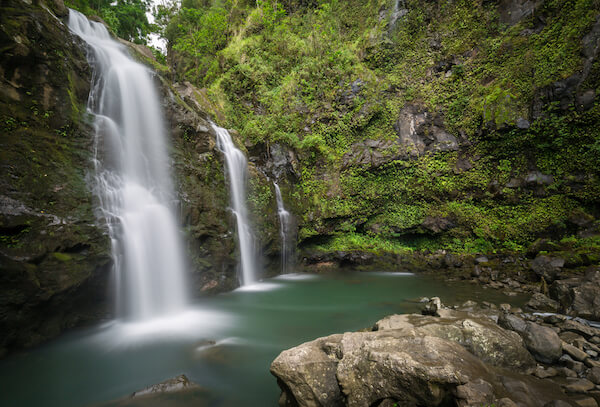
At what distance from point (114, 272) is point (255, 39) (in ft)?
49.3

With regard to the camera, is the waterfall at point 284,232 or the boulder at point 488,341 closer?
the boulder at point 488,341

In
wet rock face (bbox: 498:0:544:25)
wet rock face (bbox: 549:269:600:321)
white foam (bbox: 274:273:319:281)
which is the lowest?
wet rock face (bbox: 549:269:600:321)

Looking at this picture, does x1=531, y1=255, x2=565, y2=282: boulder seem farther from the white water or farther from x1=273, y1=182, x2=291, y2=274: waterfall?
the white water

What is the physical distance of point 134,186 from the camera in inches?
253

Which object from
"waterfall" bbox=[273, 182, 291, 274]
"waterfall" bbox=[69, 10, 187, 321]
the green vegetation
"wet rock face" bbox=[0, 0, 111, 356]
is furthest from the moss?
"waterfall" bbox=[273, 182, 291, 274]

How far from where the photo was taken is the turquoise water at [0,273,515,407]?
Result: 11.1ft

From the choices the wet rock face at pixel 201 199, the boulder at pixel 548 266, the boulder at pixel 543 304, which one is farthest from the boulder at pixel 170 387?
the boulder at pixel 548 266

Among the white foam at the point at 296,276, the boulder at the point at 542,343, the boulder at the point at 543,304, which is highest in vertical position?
the white foam at the point at 296,276

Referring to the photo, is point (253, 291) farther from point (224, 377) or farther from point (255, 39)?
point (255, 39)

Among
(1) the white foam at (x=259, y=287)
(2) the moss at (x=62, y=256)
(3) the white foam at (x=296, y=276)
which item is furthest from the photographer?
(3) the white foam at (x=296, y=276)

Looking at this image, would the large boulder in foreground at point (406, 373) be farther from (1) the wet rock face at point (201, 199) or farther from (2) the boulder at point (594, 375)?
(1) the wet rock face at point (201, 199)

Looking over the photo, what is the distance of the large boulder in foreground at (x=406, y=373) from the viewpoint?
2262 millimetres

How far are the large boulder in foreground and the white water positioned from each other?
20.4 ft

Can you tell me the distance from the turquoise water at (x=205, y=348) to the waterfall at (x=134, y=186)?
32.4 inches
